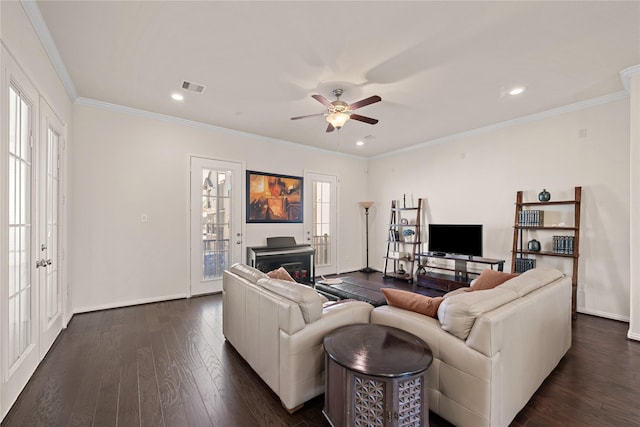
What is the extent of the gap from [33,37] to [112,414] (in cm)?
296

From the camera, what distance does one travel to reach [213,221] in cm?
489

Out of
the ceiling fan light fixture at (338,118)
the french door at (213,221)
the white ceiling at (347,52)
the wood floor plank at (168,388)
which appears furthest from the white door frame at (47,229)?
the ceiling fan light fixture at (338,118)

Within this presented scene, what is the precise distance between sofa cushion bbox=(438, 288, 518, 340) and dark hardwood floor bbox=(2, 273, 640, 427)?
2.14ft

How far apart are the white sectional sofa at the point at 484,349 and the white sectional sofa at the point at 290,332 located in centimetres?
44

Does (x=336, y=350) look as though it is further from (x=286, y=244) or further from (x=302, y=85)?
(x=286, y=244)

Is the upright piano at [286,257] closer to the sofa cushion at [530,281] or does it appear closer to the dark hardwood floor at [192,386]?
the dark hardwood floor at [192,386]

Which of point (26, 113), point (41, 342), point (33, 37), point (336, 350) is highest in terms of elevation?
point (33, 37)

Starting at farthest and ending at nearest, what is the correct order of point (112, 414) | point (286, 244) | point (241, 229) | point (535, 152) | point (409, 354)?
1. point (286, 244)
2. point (241, 229)
3. point (535, 152)
4. point (112, 414)
5. point (409, 354)

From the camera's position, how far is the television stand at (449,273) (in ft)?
15.3

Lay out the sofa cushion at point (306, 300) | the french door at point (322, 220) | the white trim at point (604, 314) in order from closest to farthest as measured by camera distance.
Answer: the sofa cushion at point (306, 300) < the white trim at point (604, 314) < the french door at point (322, 220)

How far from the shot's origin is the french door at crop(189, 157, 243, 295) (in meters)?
4.69

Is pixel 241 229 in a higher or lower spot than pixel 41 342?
higher

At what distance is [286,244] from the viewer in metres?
5.48

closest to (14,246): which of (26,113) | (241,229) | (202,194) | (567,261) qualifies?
(26,113)
